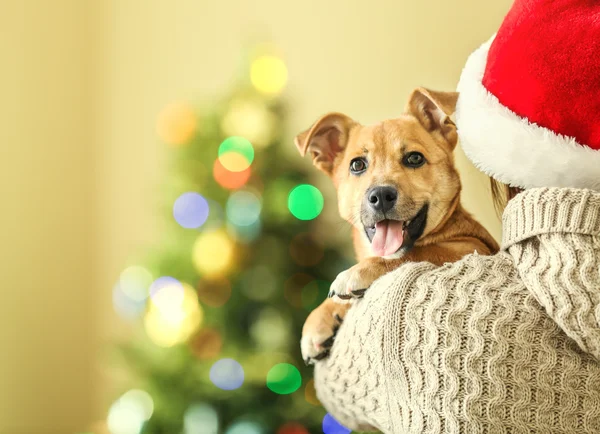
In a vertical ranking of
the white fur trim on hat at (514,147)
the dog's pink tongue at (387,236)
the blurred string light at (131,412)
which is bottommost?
the blurred string light at (131,412)

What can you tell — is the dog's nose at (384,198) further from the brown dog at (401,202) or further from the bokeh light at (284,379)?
the bokeh light at (284,379)

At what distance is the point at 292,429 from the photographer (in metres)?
1.86

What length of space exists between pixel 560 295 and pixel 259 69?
1.44m

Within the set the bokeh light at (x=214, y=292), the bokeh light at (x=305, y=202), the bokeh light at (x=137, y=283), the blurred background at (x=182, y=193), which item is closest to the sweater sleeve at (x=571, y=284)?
the blurred background at (x=182, y=193)

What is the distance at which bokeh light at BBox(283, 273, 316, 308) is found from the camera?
1.87 m

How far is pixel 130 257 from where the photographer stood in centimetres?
307

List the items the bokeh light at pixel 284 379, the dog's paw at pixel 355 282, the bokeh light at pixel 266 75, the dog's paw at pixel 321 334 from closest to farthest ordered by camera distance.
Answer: the dog's paw at pixel 355 282 < the dog's paw at pixel 321 334 < the bokeh light at pixel 284 379 < the bokeh light at pixel 266 75

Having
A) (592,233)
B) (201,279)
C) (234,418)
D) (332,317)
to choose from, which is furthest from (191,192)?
(592,233)

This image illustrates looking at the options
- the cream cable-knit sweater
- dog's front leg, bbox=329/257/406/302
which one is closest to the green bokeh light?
dog's front leg, bbox=329/257/406/302

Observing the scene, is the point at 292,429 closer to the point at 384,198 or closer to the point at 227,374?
the point at 227,374

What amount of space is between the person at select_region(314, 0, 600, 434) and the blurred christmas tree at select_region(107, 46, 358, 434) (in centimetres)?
94

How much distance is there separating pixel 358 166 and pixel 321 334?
0.37 meters

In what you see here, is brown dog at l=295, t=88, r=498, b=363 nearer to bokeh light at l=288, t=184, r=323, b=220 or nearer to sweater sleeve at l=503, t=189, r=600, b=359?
sweater sleeve at l=503, t=189, r=600, b=359

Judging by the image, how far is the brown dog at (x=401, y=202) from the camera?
1.11 meters
